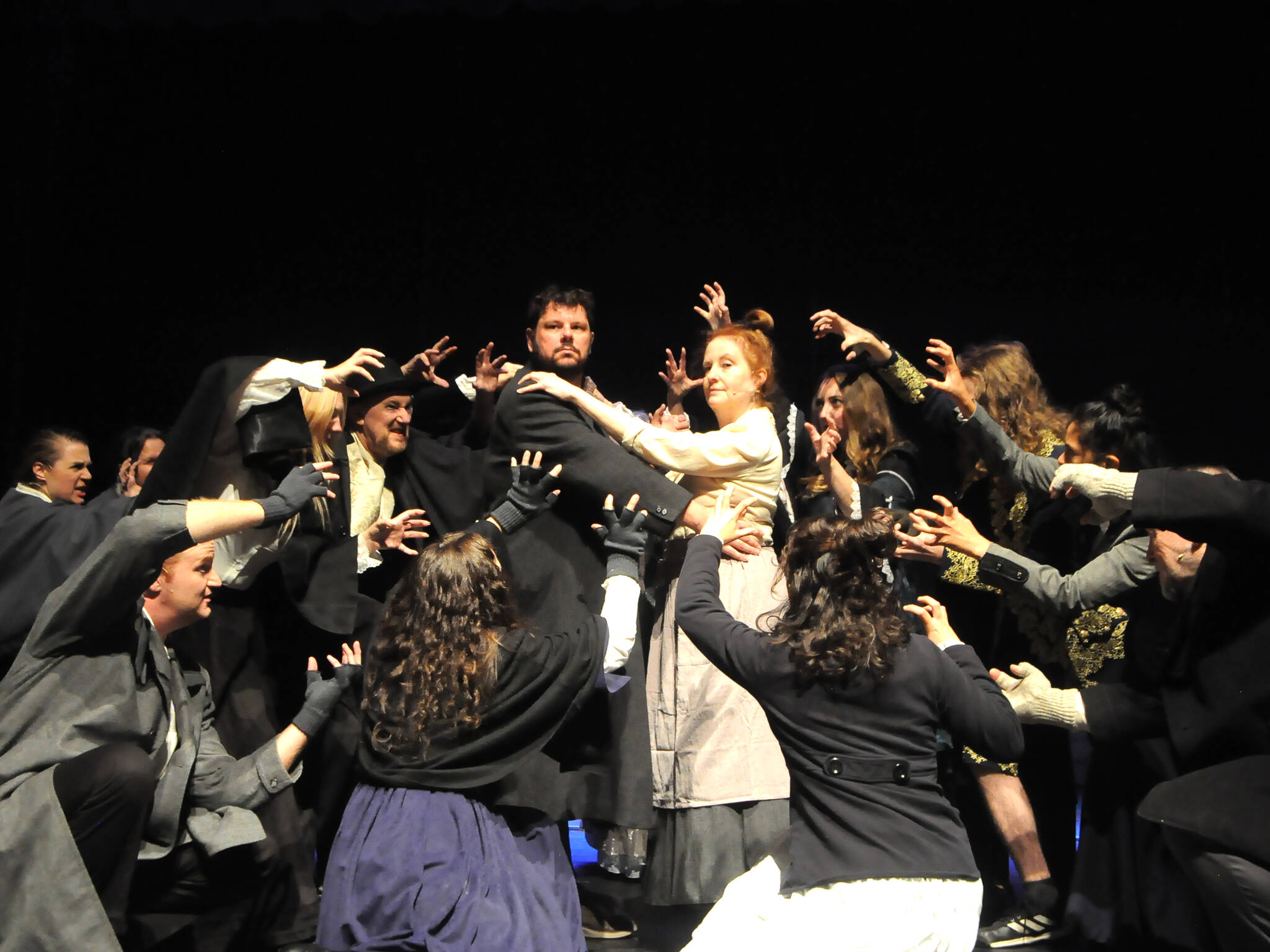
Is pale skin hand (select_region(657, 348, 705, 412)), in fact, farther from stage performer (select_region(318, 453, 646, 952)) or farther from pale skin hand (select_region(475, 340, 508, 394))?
stage performer (select_region(318, 453, 646, 952))

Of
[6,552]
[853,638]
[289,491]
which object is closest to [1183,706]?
[853,638]

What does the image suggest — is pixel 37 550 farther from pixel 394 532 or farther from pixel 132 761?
pixel 132 761

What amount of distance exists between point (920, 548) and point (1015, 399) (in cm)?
90

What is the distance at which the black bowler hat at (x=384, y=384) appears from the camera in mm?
3777

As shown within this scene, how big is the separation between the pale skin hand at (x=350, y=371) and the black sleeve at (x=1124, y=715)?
2108 mm

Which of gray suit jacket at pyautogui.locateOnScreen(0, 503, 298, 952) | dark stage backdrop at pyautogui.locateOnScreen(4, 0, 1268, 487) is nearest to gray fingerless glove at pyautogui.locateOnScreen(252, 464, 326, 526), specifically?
gray suit jacket at pyautogui.locateOnScreen(0, 503, 298, 952)

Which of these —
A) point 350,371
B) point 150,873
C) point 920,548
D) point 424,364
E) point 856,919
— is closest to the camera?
point 856,919

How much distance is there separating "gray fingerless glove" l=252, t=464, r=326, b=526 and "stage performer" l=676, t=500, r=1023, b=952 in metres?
1.09

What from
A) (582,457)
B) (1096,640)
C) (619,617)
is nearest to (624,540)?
(619,617)

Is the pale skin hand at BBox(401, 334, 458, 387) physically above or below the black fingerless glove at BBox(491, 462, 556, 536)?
above

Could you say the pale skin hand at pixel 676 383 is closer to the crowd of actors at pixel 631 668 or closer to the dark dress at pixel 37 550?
the crowd of actors at pixel 631 668

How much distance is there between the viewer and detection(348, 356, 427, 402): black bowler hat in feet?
12.4

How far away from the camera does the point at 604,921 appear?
3.29 metres

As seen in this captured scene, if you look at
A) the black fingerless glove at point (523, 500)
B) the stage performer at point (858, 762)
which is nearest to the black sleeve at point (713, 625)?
the stage performer at point (858, 762)
